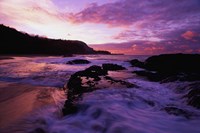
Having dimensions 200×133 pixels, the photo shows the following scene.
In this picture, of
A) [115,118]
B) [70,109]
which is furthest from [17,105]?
[115,118]

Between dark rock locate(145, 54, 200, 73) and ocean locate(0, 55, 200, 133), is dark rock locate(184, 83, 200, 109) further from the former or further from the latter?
dark rock locate(145, 54, 200, 73)

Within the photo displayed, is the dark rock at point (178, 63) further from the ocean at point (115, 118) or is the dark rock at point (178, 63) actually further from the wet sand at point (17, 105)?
the wet sand at point (17, 105)

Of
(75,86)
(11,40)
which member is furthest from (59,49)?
(75,86)

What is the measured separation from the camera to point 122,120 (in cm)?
413

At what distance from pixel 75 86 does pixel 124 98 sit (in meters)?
2.37

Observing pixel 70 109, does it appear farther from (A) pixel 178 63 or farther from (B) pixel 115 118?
(A) pixel 178 63

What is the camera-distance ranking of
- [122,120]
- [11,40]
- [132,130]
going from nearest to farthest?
[132,130] < [122,120] < [11,40]

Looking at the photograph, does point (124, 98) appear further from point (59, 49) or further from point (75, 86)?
point (59, 49)

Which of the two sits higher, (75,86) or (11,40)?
(11,40)

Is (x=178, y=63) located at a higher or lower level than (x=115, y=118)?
higher

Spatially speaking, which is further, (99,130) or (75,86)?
(75,86)

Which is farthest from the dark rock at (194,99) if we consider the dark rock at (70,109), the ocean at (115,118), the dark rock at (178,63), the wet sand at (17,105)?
the dark rock at (178,63)

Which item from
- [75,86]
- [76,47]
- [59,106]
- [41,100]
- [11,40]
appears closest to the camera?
[59,106]

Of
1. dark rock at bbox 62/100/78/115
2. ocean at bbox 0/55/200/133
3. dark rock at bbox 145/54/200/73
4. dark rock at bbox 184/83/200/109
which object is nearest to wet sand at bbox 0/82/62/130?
ocean at bbox 0/55/200/133
